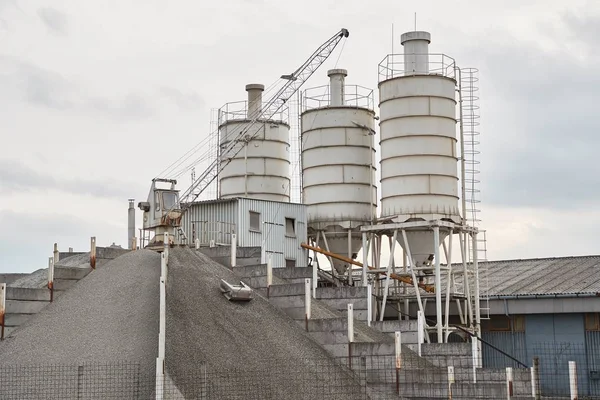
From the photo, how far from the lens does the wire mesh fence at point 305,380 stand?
26750 millimetres

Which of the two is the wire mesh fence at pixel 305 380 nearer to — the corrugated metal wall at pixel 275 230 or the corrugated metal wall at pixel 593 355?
the corrugated metal wall at pixel 593 355

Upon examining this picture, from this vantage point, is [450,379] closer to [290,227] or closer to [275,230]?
[275,230]

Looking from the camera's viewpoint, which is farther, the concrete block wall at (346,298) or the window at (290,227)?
the window at (290,227)

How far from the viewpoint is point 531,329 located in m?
39.0

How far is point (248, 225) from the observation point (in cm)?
4266

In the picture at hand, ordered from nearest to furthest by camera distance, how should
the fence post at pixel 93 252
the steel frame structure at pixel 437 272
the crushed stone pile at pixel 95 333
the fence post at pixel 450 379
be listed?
1. the crushed stone pile at pixel 95 333
2. the fence post at pixel 450 379
3. the fence post at pixel 93 252
4. the steel frame structure at pixel 437 272

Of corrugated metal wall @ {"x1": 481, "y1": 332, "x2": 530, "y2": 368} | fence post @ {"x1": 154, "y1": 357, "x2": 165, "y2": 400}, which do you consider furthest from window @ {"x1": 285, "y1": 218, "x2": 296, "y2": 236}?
fence post @ {"x1": 154, "y1": 357, "x2": 165, "y2": 400}

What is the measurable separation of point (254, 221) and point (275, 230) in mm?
1260

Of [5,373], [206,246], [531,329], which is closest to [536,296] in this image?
[531,329]

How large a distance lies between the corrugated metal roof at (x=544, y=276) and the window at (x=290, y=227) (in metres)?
9.01

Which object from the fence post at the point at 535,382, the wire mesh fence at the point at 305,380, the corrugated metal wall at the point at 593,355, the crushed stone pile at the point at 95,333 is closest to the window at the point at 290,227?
the crushed stone pile at the point at 95,333

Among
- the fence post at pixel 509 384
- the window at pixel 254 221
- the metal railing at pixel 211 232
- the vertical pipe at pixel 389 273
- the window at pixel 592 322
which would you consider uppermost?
the window at pixel 254 221

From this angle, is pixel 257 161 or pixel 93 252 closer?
pixel 93 252

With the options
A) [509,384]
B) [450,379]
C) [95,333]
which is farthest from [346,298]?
[95,333]
